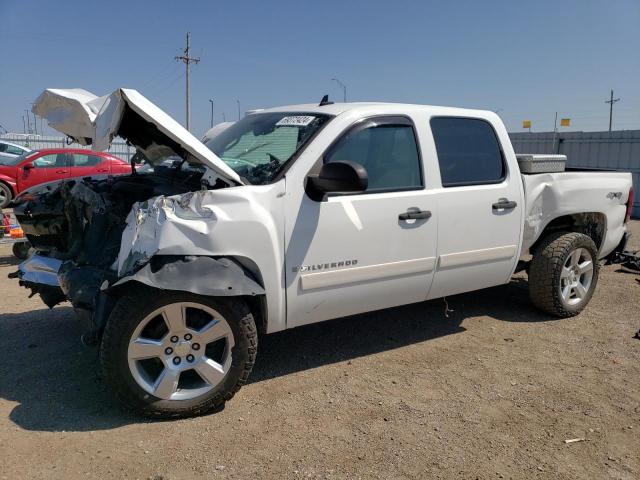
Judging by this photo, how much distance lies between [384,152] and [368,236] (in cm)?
64

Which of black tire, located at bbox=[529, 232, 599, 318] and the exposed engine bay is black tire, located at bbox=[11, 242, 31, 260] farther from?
black tire, located at bbox=[529, 232, 599, 318]

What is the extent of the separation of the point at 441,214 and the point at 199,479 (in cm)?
241

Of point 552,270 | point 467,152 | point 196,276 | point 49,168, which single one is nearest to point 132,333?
point 196,276

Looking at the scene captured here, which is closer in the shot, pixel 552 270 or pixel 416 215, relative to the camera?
pixel 416 215

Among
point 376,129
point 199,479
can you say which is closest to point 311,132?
point 376,129

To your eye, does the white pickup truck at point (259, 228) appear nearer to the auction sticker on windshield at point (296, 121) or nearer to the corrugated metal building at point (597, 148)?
the auction sticker on windshield at point (296, 121)

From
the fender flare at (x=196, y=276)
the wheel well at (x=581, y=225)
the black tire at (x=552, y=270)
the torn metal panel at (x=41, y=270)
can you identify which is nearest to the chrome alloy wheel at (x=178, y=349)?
the fender flare at (x=196, y=276)

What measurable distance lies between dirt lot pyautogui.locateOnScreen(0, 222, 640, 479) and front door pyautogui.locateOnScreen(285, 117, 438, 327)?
0.54 m

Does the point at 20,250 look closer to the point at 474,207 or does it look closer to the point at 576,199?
the point at 474,207

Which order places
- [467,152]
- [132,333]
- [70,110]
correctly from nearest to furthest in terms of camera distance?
[132,333], [70,110], [467,152]

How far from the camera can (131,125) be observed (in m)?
3.24

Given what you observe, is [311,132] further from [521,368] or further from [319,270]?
[521,368]

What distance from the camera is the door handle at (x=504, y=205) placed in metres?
4.26

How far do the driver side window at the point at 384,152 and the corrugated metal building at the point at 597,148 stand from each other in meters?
10.6
